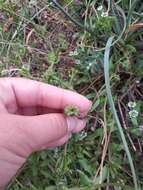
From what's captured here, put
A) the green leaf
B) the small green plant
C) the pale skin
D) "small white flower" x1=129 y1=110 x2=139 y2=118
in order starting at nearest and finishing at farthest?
the pale skin → the small green plant → the green leaf → "small white flower" x1=129 y1=110 x2=139 y2=118

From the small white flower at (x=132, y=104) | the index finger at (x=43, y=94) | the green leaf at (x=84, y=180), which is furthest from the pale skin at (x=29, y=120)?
the small white flower at (x=132, y=104)

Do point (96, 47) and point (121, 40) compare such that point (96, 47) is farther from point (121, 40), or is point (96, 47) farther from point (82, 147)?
point (82, 147)

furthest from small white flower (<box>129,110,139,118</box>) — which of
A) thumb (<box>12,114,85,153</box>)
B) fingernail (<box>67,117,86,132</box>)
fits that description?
thumb (<box>12,114,85,153</box>)

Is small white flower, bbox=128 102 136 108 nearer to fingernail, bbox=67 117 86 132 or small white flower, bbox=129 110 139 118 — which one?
small white flower, bbox=129 110 139 118

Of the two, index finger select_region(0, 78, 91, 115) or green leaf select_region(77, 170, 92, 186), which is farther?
green leaf select_region(77, 170, 92, 186)

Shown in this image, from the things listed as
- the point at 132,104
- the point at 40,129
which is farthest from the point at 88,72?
the point at 40,129

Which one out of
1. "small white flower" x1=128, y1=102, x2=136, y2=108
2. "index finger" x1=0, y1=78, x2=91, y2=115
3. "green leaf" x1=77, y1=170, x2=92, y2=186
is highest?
"index finger" x1=0, y1=78, x2=91, y2=115
